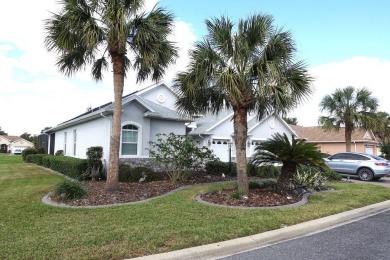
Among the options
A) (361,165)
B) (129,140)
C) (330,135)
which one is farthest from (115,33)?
(330,135)

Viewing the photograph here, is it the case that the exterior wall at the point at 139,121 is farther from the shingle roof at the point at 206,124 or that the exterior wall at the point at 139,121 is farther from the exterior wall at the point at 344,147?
the exterior wall at the point at 344,147

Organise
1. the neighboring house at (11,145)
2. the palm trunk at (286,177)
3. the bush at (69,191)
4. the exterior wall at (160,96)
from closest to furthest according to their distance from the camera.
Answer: the bush at (69,191)
the palm trunk at (286,177)
the exterior wall at (160,96)
the neighboring house at (11,145)

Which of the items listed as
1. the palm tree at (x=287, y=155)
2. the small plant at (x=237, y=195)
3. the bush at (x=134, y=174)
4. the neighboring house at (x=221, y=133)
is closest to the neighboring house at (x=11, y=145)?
the neighboring house at (x=221, y=133)

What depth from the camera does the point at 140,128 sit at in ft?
48.2

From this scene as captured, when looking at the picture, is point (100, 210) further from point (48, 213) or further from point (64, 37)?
point (64, 37)

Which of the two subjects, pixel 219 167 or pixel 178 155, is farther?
pixel 219 167

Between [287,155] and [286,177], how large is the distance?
2.76ft

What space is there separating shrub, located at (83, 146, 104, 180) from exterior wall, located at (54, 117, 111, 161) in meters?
0.57

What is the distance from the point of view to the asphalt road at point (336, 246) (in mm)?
4559

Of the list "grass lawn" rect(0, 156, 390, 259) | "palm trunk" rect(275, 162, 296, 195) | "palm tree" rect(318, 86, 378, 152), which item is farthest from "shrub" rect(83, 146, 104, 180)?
"palm tree" rect(318, 86, 378, 152)

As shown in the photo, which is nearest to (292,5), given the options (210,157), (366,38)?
(366,38)

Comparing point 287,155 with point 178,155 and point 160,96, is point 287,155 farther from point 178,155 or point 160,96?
point 160,96

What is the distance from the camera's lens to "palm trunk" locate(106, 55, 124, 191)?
9664mm

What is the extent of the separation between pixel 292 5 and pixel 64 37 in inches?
342
